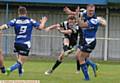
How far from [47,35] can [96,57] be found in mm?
3332

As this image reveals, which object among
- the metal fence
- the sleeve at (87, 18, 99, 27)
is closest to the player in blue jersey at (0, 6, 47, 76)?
the sleeve at (87, 18, 99, 27)

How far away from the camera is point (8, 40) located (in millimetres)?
32281

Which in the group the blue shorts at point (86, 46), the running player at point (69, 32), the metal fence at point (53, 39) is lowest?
the metal fence at point (53, 39)

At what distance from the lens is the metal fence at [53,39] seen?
3228cm

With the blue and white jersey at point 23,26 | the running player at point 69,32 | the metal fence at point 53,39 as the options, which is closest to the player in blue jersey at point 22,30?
the blue and white jersey at point 23,26

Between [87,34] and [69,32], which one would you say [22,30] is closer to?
[87,34]

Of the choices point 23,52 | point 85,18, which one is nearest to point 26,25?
point 23,52

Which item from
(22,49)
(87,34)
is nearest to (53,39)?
(22,49)

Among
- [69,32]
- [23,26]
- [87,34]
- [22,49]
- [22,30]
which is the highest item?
[23,26]

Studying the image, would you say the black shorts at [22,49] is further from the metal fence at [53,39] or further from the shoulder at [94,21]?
the metal fence at [53,39]

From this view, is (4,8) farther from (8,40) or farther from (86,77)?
(86,77)

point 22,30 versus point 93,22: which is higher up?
point 93,22

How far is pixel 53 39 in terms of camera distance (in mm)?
32688

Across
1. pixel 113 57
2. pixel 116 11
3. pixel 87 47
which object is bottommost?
pixel 113 57
